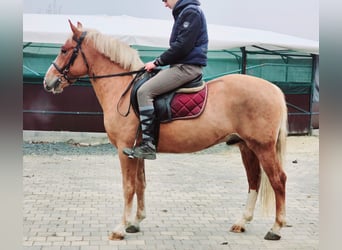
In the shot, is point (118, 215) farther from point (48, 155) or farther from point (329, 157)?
point (48, 155)

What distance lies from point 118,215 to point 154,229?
2.08 ft

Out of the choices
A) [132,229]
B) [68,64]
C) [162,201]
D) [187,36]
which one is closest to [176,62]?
[187,36]

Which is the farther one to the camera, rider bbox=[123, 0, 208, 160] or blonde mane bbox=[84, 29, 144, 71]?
blonde mane bbox=[84, 29, 144, 71]

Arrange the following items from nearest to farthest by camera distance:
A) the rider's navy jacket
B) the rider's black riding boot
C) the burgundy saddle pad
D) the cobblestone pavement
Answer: the rider's navy jacket, the rider's black riding boot, the burgundy saddle pad, the cobblestone pavement

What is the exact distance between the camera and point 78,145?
32.2 feet

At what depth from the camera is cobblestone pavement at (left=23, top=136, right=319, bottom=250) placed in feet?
14.9

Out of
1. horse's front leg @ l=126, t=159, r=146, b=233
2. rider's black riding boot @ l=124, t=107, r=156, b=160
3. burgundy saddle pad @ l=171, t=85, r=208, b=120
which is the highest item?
burgundy saddle pad @ l=171, t=85, r=208, b=120

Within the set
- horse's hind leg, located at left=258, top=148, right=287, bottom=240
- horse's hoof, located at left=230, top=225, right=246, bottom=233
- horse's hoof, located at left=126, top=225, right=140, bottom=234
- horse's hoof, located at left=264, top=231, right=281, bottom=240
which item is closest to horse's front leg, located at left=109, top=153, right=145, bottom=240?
horse's hoof, located at left=126, top=225, right=140, bottom=234

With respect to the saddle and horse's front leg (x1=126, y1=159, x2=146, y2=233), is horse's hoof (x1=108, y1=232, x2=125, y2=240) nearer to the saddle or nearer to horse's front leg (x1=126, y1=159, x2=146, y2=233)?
horse's front leg (x1=126, y1=159, x2=146, y2=233)

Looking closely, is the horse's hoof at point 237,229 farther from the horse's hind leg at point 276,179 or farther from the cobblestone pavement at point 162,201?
the horse's hind leg at point 276,179

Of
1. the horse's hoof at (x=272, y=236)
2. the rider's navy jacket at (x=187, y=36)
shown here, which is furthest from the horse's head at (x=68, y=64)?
the horse's hoof at (x=272, y=236)

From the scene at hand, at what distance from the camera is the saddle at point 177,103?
441cm

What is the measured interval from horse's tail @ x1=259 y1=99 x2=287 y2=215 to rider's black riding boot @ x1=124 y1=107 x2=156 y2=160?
116cm

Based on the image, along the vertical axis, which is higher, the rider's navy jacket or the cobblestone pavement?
the rider's navy jacket
